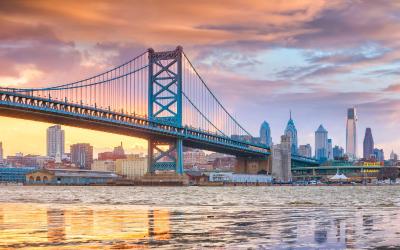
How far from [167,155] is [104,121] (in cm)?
2708

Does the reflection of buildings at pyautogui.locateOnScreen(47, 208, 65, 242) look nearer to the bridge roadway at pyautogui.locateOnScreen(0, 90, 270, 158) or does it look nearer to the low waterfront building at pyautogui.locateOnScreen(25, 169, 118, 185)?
the bridge roadway at pyautogui.locateOnScreen(0, 90, 270, 158)

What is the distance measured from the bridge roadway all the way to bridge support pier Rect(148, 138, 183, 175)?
1781 millimetres

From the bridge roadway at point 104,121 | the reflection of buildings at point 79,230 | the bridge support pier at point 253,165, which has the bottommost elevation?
A: the reflection of buildings at point 79,230

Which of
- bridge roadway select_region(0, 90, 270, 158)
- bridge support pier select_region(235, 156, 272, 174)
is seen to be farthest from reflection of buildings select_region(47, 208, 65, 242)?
bridge support pier select_region(235, 156, 272, 174)

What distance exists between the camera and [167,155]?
5369 inches

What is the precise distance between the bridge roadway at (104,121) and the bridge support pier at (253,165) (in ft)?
94.2

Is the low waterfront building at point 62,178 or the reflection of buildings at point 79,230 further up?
the reflection of buildings at point 79,230

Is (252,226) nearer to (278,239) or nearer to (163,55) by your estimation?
(278,239)

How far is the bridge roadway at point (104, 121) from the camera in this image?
324 ft

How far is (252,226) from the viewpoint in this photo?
2330cm

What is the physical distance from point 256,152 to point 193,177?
54.3 ft

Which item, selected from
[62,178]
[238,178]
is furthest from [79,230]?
[62,178]

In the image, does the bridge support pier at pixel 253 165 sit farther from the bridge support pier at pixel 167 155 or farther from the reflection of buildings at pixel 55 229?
the reflection of buildings at pixel 55 229

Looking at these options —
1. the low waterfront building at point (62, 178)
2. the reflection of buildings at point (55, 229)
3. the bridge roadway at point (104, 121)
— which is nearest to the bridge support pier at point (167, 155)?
the bridge roadway at point (104, 121)
